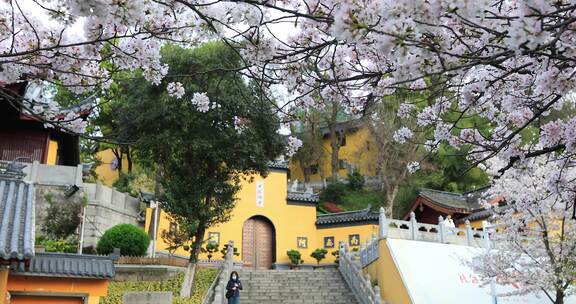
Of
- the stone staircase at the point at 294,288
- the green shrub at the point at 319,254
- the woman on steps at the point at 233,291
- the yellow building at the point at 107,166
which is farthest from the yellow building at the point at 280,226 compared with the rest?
the yellow building at the point at 107,166

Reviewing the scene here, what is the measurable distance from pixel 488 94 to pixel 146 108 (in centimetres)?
1173

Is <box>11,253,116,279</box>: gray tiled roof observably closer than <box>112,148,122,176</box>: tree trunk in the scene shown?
Yes

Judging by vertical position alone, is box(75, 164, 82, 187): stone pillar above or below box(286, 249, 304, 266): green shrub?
above

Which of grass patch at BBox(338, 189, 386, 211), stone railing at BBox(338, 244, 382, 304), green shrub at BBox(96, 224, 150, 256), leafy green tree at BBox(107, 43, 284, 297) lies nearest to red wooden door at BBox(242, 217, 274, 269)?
stone railing at BBox(338, 244, 382, 304)

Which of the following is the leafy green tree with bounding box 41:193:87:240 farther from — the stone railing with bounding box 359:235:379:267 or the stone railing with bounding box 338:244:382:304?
the stone railing with bounding box 359:235:379:267

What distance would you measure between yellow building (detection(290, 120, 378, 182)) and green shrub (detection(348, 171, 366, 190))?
0.60 metres

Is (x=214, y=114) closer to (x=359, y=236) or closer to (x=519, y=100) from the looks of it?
(x=519, y=100)

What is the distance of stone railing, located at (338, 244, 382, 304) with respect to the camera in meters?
14.9

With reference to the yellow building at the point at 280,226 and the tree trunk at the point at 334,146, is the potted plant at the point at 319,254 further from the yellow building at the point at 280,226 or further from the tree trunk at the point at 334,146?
the tree trunk at the point at 334,146

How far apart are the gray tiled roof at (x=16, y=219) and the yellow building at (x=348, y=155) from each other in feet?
79.8

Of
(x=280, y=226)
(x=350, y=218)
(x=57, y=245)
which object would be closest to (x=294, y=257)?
(x=280, y=226)

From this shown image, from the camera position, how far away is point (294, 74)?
4727mm

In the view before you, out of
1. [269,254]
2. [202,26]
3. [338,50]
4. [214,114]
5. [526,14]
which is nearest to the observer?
[526,14]

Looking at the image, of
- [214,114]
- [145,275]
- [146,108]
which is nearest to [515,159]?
[214,114]
